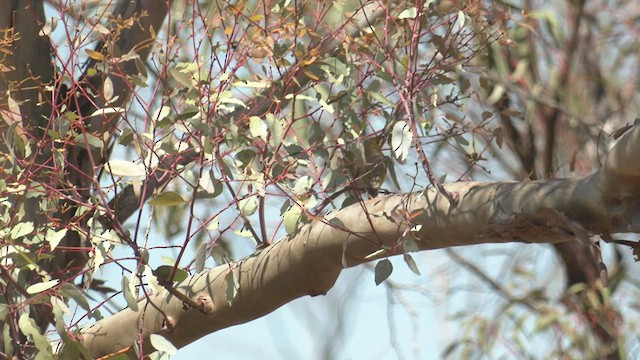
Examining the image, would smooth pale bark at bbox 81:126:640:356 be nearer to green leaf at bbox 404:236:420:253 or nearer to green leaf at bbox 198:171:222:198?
green leaf at bbox 404:236:420:253

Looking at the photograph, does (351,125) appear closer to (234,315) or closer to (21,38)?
(234,315)

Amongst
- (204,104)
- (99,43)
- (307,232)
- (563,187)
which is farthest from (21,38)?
(563,187)

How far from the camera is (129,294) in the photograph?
1335mm

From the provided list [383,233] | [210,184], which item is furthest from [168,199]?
[383,233]

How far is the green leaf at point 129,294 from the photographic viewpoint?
1333mm

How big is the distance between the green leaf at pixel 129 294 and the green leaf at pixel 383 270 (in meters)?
0.32

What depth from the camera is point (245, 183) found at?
146 cm

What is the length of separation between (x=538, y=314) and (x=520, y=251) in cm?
60

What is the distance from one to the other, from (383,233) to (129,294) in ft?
1.06

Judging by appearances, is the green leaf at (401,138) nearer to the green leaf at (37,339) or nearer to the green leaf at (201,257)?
the green leaf at (201,257)

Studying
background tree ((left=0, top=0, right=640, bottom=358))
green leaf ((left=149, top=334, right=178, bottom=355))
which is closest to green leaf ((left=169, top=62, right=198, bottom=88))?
background tree ((left=0, top=0, right=640, bottom=358))

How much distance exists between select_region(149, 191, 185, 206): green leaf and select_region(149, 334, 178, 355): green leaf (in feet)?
0.59

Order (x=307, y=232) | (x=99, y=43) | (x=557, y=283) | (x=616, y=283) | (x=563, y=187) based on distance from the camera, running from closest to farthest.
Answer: (x=563, y=187), (x=307, y=232), (x=99, y=43), (x=616, y=283), (x=557, y=283)

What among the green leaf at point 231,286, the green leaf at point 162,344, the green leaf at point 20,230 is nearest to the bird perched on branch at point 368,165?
the green leaf at point 231,286
